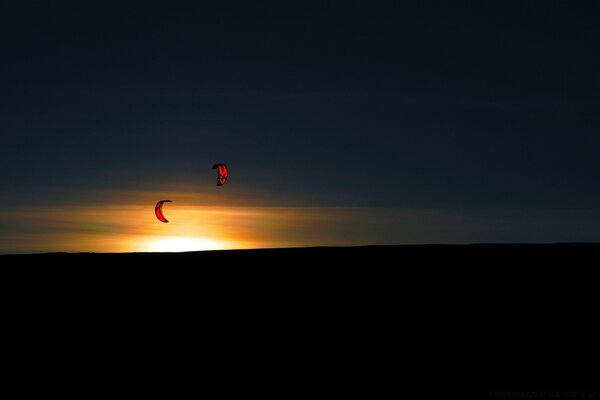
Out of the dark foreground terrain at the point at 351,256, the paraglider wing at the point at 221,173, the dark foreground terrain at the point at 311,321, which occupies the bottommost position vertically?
the dark foreground terrain at the point at 311,321

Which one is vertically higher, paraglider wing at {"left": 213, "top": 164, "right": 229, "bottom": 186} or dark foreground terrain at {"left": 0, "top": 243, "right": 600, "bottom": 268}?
paraglider wing at {"left": 213, "top": 164, "right": 229, "bottom": 186}

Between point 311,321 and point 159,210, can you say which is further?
point 159,210

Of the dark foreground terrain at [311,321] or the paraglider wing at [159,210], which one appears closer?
the dark foreground terrain at [311,321]

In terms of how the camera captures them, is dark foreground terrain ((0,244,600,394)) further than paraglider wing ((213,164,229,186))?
No

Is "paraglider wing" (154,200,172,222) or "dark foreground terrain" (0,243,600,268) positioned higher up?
"paraglider wing" (154,200,172,222)

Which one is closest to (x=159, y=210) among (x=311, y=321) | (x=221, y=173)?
(x=221, y=173)

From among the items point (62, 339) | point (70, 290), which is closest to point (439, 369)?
point (62, 339)

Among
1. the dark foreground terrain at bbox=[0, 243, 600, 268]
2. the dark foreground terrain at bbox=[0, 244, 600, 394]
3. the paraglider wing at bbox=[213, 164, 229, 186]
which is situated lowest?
the dark foreground terrain at bbox=[0, 244, 600, 394]

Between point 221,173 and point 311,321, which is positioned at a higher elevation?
point 221,173

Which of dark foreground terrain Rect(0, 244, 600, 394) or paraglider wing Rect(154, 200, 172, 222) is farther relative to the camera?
paraglider wing Rect(154, 200, 172, 222)

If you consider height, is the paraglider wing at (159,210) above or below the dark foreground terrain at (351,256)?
above

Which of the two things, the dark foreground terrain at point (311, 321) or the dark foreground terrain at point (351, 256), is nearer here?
the dark foreground terrain at point (311, 321)

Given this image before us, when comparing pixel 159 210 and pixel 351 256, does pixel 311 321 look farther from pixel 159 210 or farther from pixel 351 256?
pixel 159 210
